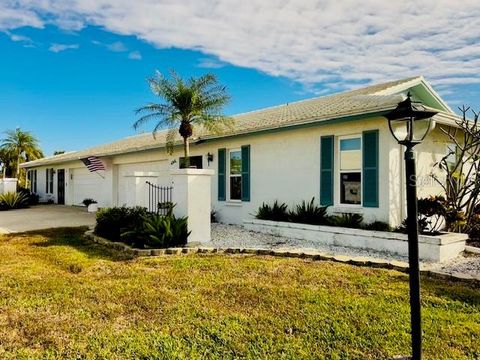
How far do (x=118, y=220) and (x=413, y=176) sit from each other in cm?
832

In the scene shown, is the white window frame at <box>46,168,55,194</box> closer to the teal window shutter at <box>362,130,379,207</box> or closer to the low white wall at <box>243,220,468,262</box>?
the low white wall at <box>243,220,468,262</box>

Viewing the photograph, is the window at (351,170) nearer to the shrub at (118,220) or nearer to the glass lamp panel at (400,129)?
the shrub at (118,220)

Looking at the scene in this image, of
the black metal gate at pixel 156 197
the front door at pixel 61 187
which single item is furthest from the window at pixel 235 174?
the front door at pixel 61 187

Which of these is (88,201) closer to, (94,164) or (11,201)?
(94,164)

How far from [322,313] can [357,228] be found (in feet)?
16.6

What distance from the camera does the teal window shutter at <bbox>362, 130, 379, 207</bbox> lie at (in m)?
9.15

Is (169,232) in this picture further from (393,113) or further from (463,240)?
(463,240)

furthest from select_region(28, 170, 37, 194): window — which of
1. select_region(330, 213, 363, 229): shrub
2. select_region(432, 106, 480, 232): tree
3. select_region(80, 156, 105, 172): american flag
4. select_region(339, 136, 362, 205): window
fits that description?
select_region(432, 106, 480, 232): tree

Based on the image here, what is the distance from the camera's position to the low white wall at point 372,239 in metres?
7.57

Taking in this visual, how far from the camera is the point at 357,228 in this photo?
359 inches

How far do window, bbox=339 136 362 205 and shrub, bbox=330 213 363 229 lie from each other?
57 cm

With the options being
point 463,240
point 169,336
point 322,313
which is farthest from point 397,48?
point 169,336

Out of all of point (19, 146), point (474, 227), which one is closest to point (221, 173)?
point (474, 227)

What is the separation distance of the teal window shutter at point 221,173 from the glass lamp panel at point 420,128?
995 centimetres
